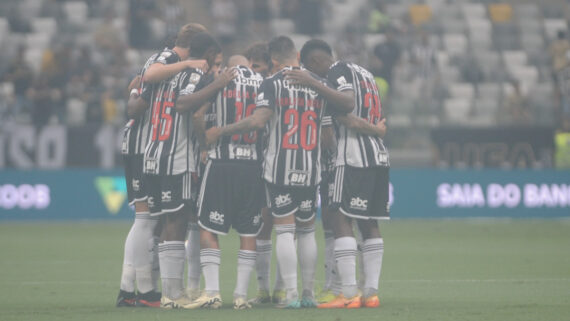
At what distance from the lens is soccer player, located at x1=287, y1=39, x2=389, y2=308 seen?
30.6 feet

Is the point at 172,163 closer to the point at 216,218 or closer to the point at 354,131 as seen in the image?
the point at 216,218

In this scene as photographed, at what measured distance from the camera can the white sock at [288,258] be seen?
360 inches

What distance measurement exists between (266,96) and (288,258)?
1350mm

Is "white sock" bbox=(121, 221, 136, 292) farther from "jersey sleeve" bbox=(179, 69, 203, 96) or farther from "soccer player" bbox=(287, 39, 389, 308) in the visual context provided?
"soccer player" bbox=(287, 39, 389, 308)

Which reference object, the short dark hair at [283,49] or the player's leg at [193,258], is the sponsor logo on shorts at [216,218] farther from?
the short dark hair at [283,49]

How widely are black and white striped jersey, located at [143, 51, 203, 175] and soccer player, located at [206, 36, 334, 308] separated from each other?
273 millimetres

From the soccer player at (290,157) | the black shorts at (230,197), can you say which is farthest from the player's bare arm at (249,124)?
the black shorts at (230,197)

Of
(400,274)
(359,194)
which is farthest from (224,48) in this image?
(359,194)

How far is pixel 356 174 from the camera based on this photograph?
942cm

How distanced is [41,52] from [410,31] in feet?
28.3

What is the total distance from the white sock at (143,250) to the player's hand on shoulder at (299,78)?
1.73 meters

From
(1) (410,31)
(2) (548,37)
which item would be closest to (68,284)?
(1) (410,31)

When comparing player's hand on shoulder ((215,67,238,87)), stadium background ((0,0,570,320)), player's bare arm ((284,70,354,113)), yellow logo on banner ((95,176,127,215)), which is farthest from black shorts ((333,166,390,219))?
yellow logo on banner ((95,176,127,215))

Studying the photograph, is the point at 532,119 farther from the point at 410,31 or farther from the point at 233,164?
the point at 233,164
